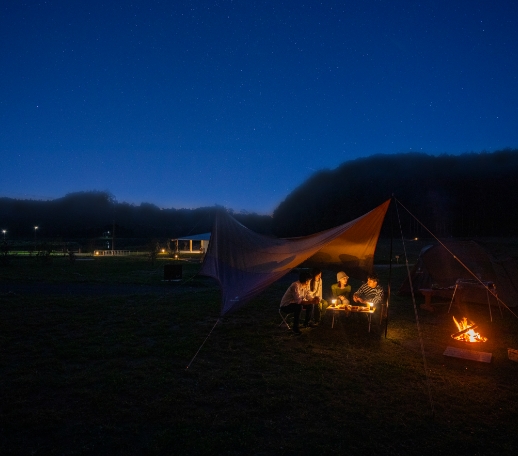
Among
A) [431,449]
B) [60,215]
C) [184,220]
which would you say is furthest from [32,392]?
[60,215]

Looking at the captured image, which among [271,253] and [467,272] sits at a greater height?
[271,253]

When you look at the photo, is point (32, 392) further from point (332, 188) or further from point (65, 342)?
point (332, 188)

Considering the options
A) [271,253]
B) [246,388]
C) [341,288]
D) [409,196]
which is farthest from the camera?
[409,196]

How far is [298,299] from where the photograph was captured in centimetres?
733

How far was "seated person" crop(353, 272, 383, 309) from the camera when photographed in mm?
7793

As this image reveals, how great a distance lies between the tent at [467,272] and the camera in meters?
9.66

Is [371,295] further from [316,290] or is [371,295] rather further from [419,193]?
[419,193]

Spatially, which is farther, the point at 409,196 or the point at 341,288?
the point at 409,196

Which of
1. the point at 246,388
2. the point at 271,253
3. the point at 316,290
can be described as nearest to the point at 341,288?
the point at 316,290

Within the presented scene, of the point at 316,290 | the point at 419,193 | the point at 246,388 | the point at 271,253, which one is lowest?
the point at 246,388

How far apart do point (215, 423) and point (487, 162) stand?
226 ft

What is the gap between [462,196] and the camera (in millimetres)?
49938

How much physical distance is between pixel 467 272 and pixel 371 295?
4.65 metres

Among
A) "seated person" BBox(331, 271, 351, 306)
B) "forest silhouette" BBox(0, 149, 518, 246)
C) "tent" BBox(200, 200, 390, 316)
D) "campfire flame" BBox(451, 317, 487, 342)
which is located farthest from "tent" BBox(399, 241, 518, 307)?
"forest silhouette" BBox(0, 149, 518, 246)
